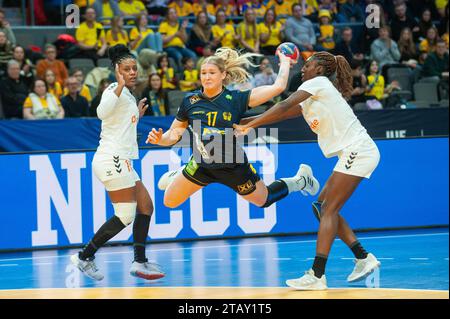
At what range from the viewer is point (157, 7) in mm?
17125

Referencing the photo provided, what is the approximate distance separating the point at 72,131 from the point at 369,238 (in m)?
4.23

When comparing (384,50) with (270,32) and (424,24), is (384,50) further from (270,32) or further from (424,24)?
(270,32)

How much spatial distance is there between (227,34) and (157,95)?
10.4 feet

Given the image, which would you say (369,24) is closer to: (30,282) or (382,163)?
(382,163)

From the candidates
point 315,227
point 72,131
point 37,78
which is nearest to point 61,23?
point 37,78

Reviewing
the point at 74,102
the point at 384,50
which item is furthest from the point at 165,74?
the point at 384,50

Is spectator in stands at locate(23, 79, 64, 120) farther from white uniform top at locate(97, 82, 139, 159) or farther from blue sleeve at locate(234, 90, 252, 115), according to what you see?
blue sleeve at locate(234, 90, 252, 115)

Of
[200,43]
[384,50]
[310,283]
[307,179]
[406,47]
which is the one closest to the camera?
[310,283]

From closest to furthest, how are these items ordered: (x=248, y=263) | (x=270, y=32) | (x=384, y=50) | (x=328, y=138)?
(x=328, y=138), (x=248, y=263), (x=270, y=32), (x=384, y=50)

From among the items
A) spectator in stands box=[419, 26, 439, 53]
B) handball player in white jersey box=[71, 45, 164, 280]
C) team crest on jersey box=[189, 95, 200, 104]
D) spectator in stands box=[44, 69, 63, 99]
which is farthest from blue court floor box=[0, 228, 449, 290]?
spectator in stands box=[419, 26, 439, 53]

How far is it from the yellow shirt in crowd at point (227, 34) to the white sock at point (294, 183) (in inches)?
291

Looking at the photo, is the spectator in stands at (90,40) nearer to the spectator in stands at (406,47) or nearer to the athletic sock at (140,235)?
the spectator in stands at (406,47)

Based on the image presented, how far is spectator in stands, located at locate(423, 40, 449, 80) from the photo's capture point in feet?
55.6

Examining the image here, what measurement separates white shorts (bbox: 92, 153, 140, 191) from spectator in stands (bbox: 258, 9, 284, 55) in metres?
8.67
